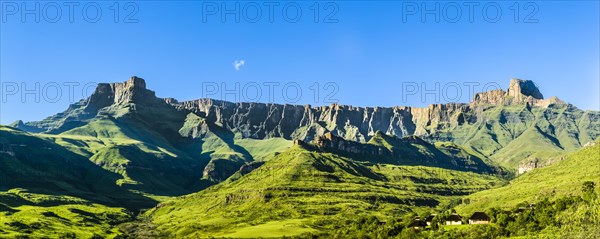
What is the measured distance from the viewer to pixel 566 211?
650 feet

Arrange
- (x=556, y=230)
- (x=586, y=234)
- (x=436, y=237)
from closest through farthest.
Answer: (x=586, y=234), (x=556, y=230), (x=436, y=237)

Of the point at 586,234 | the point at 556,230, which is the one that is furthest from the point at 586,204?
the point at 586,234

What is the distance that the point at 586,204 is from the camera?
19262 centimetres

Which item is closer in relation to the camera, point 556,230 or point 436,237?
point 556,230

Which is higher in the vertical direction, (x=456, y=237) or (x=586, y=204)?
(x=586, y=204)

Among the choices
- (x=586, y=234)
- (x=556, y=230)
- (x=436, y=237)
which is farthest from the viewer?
(x=436, y=237)

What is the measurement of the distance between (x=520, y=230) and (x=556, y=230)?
18.1m

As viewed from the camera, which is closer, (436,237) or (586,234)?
(586,234)

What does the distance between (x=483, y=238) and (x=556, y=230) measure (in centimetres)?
2366

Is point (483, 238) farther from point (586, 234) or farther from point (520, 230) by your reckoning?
point (586, 234)

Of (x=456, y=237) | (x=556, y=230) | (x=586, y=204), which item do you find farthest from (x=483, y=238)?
(x=586, y=204)

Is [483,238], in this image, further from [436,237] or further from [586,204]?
[586,204]

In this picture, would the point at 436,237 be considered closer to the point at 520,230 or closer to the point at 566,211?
the point at 520,230

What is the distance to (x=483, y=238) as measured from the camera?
193m
